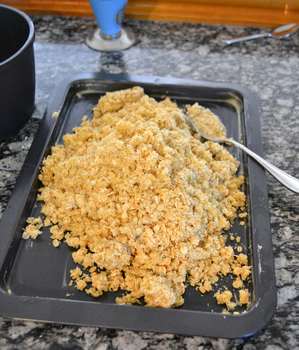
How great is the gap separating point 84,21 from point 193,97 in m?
0.38

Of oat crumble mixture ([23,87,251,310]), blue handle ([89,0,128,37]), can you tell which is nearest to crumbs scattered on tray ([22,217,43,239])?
oat crumble mixture ([23,87,251,310])

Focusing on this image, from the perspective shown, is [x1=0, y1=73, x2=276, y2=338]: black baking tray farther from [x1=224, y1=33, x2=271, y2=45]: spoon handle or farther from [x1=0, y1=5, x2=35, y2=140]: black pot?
[x1=224, y1=33, x2=271, y2=45]: spoon handle

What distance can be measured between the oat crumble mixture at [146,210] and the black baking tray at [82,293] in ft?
0.04

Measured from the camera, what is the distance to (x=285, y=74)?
0.93 m

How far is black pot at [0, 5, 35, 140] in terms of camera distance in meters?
0.69

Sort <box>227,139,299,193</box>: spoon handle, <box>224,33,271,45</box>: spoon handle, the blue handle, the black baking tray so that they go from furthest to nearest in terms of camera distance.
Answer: <box>224,33,271,45</box>: spoon handle, the blue handle, <box>227,139,299,193</box>: spoon handle, the black baking tray

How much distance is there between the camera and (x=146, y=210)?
0.59 m

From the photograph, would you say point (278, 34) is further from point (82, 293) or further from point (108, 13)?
point (82, 293)

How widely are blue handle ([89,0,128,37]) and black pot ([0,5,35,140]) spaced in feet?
0.61

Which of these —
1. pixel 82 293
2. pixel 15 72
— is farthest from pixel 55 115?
pixel 82 293

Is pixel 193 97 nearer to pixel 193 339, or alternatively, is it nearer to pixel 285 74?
pixel 285 74

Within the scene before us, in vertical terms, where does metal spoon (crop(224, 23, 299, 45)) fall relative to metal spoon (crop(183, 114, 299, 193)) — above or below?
above

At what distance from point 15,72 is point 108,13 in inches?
12.1

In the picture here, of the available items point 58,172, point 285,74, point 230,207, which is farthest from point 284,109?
point 58,172
